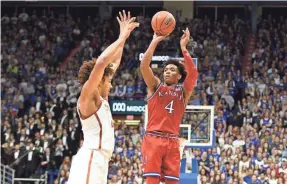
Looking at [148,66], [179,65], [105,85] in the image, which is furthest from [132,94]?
[105,85]

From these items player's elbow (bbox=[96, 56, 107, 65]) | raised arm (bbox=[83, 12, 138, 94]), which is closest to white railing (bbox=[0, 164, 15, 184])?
Result: raised arm (bbox=[83, 12, 138, 94])

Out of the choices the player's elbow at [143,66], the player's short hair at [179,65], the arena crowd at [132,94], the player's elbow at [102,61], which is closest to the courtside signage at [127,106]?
the arena crowd at [132,94]

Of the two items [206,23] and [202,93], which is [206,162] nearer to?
[202,93]

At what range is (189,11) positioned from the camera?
29953 mm

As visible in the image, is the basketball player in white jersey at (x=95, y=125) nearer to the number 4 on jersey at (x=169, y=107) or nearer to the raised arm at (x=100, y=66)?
the raised arm at (x=100, y=66)

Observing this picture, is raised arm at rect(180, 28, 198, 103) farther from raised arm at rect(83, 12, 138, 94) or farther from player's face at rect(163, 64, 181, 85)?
raised arm at rect(83, 12, 138, 94)

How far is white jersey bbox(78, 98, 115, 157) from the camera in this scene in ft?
23.8

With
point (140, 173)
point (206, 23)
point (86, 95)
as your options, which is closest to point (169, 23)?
point (86, 95)

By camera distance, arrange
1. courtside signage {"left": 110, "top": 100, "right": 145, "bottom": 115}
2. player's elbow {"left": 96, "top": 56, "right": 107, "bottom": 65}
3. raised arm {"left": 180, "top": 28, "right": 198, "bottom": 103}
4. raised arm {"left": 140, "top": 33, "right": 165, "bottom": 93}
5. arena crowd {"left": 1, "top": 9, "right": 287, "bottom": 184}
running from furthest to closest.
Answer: courtside signage {"left": 110, "top": 100, "right": 145, "bottom": 115}, arena crowd {"left": 1, "top": 9, "right": 287, "bottom": 184}, raised arm {"left": 180, "top": 28, "right": 198, "bottom": 103}, raised arm {"left": 140, "top": 33, "right": 165, "bottom": 93}, player's elbow {"left": 96, "top": 56, "right": 107, "bottom": 65}

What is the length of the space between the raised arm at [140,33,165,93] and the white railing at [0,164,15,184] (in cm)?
1373

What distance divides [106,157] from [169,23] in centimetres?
241

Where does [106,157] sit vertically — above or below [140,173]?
above

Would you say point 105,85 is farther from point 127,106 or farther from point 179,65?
point 127,106

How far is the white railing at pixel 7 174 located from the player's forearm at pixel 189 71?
45.6 ft
